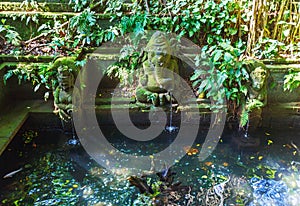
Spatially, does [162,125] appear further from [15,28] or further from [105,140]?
[15,28]

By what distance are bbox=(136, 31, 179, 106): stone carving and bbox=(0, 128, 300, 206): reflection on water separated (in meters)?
0.62

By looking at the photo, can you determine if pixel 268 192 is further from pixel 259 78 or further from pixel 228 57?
pixel 228 57

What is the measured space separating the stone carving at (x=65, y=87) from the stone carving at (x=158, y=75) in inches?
38.1

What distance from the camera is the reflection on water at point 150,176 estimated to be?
3229 millimetres

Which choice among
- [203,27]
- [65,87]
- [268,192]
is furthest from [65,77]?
[268,192]

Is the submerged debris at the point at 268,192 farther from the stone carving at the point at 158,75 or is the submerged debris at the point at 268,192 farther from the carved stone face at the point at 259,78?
the stone carving at the point at 158,75

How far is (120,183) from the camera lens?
3.47 meters

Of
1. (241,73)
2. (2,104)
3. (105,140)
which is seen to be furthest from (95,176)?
(241,73)

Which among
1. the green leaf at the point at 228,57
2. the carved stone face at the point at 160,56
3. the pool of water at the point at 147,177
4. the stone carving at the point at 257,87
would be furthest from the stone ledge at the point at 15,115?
the stone carving at the point at 257,87

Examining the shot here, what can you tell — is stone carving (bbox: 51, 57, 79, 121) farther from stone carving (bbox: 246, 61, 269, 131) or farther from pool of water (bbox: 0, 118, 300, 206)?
stone carving (bbox: 246, 61, 269, 131)

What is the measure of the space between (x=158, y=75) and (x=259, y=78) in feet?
4.64

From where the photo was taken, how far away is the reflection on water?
3229 mm

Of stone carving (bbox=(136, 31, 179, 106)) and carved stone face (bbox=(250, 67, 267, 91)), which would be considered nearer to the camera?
carved stone face (bbox=(250, 67, 267, 91))

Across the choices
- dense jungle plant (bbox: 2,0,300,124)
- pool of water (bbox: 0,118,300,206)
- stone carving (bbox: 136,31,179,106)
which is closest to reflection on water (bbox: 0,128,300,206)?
pool of water (bbox: 0,118,300,206)
